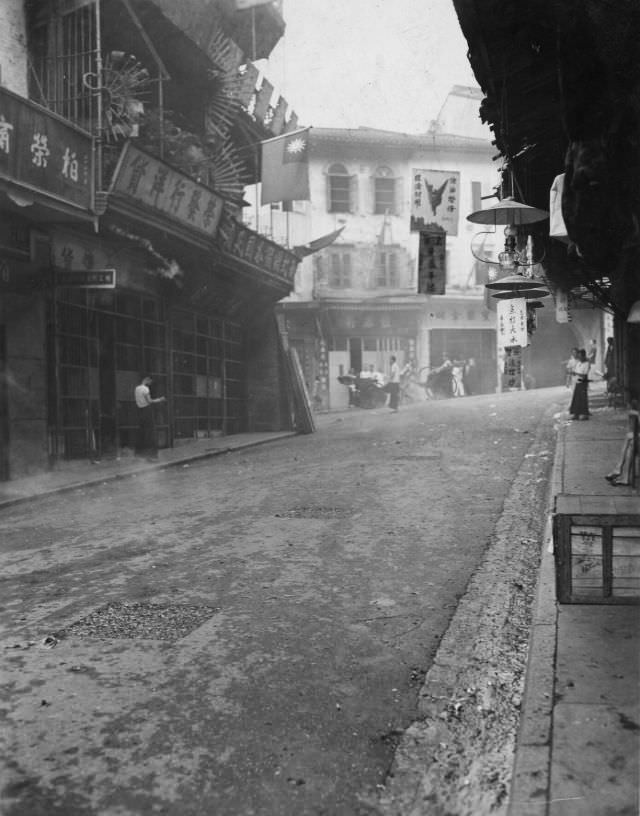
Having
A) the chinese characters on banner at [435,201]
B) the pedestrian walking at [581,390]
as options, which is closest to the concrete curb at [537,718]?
the pedestrian walking at [581,390]

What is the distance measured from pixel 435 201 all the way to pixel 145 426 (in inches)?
379

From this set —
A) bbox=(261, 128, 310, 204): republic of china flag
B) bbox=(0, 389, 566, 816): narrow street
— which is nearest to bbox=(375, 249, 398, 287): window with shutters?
bbox=(261, 128, 310, 204): republic of china flag

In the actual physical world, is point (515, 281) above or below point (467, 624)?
above

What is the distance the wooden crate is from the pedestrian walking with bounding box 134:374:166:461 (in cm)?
1075

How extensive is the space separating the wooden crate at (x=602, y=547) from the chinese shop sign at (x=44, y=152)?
29.5 feet

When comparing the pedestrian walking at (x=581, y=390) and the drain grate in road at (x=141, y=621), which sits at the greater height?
the pedestrian walking at (x=581, y=390)

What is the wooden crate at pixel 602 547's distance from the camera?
14.3ft

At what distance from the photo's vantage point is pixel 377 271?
123ft

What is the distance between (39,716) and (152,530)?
4497 millimetres

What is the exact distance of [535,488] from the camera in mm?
9672

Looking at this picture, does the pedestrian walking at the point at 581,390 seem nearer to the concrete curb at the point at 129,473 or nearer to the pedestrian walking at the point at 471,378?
the concrete curb at the point at 129,473

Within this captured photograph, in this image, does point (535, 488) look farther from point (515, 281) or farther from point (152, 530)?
point (152, 530)

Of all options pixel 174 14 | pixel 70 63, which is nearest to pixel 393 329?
pixel 174 14

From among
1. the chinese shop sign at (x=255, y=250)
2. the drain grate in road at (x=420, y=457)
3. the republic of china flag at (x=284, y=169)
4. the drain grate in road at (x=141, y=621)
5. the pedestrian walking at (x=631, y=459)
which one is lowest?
the drain grate in road at (x=141, y=621)
